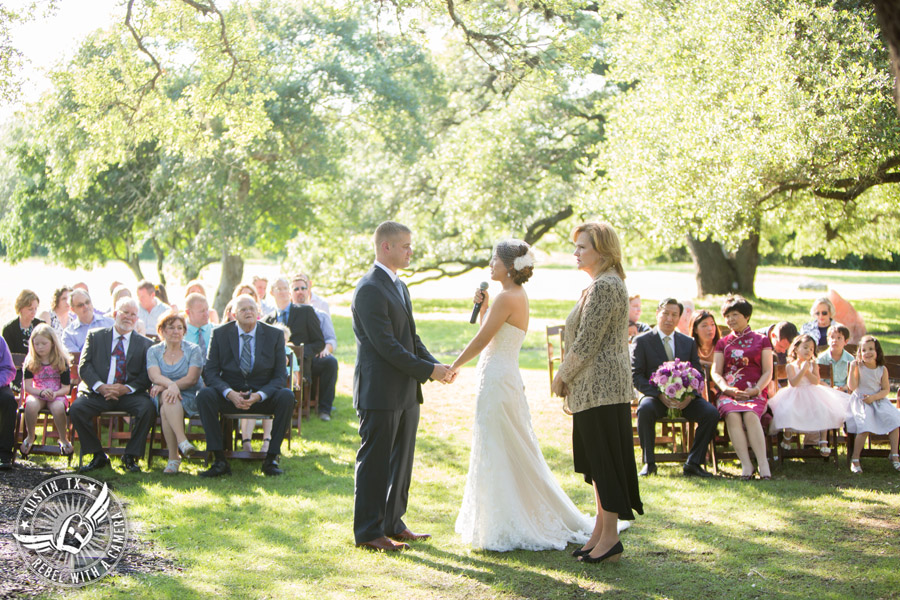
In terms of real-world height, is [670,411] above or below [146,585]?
above

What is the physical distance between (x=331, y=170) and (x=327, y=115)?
1.73m

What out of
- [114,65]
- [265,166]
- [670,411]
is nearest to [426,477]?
[670,411]

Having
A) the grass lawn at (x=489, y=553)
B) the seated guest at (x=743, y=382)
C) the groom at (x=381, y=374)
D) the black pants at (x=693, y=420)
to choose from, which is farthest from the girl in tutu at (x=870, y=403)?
the groom at (x=381, y=374)

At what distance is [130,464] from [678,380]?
17.0 ft

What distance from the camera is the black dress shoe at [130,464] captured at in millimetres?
8062

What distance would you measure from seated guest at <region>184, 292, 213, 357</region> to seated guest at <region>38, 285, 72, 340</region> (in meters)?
1.60

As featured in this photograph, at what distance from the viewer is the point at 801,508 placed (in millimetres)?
6738

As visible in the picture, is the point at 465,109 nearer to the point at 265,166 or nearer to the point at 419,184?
the point at 419,184

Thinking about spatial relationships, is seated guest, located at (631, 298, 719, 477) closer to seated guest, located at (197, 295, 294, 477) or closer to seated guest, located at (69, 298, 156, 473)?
seated guest, located at (197, 295, 294, 477)

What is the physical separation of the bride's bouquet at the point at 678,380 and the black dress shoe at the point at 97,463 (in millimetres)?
5277

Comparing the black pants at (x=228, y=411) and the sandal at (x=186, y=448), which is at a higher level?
the black pants at (x=228, y=411)

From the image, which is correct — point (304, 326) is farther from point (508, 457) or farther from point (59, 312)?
point (508, 457)

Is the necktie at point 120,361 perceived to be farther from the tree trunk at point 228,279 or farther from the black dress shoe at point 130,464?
the tree trunk at point 228,279

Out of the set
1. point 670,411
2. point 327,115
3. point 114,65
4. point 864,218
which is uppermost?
point 327,115
